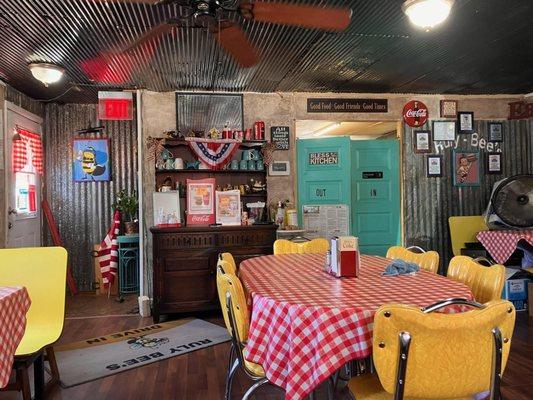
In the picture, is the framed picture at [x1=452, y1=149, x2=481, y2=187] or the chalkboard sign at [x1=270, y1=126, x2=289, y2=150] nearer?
the chalkboard sign at [x1=270, y1=126, x2=289, y2=150]

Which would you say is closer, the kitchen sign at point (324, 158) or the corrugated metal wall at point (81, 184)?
the kitchen sign at point (324, 158)

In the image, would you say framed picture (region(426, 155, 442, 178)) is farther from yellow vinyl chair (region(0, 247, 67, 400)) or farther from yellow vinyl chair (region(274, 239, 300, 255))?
yellow vinyl chair (region(0, 247, 67, 400))

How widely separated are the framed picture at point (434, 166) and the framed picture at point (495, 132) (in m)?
0.84

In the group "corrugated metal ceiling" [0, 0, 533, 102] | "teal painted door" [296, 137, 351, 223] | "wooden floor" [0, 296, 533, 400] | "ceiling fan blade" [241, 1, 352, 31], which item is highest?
"corrugated metal ceiling" [0, 0, 533, 102]

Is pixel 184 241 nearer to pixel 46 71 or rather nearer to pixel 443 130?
pixel 46 71

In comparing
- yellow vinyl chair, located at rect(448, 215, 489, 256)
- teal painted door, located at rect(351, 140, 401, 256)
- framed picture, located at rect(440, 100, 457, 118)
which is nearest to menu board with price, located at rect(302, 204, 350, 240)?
teal painted door, located at rect(351, 140, 401, 256)

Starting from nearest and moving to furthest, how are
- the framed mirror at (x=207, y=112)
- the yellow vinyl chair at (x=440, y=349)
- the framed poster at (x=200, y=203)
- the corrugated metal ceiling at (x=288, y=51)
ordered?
the yellow vinyl chair at (x=440, y=349)
the corrugated metal ceiling at (x=288, y=51)
the framed poster at (x=200, y=203)
the framed mirror at (x=207, y=112)

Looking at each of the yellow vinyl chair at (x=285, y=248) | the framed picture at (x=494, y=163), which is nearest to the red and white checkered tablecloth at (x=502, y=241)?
the framed picture at (x=494, y=163)

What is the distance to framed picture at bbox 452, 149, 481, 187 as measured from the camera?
6.25 metres

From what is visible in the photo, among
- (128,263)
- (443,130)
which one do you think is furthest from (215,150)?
(443,130)

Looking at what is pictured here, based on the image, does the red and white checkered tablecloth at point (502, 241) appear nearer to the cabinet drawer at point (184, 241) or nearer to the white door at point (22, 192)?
the cabinet drawer at point (184, 241)

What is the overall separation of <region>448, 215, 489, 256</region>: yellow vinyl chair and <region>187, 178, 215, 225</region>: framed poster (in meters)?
3.23

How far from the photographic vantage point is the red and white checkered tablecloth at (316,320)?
72.4 inches

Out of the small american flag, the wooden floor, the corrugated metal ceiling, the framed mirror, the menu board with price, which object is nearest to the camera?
the wooden floor
